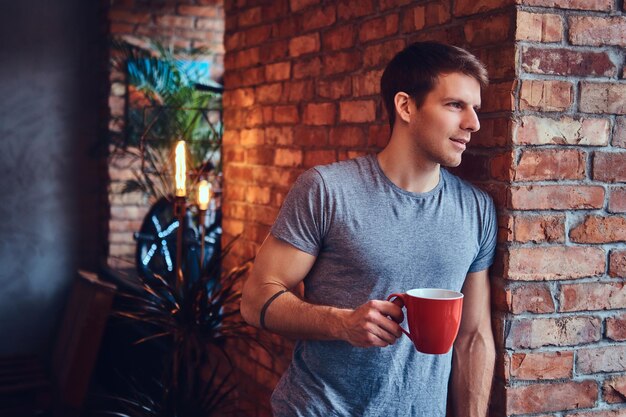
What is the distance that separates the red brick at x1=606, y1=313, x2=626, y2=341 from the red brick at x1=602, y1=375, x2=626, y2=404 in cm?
10

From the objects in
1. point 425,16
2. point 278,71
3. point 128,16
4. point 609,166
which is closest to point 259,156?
point 278,71

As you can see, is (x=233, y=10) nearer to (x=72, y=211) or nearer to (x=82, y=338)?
(x=82, y=338)

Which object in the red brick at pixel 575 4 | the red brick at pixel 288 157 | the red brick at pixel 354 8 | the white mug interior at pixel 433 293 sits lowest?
the white mug interior at pixel 433 293

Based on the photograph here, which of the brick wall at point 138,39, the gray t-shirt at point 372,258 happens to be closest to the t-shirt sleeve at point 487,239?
the gray t-shirt at point 372,258

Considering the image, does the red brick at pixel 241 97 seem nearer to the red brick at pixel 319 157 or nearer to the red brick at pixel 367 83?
the red brick at pixel 319 157

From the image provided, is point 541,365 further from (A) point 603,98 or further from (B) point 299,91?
(B) point 299,91

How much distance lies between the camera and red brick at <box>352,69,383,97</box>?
229cm

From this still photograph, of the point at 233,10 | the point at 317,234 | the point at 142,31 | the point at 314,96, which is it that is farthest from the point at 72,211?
the point at 317,234

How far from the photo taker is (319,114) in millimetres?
2592

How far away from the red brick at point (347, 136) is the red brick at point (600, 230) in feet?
2.48

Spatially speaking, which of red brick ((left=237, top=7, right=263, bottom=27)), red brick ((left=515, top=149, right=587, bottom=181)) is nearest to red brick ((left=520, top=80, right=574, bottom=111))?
red brick ((left=515, top=149, right=587, bottom=181))

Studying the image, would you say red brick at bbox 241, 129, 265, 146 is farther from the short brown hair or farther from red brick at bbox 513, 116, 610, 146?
red brick at bbox 513, 116, 610, 146

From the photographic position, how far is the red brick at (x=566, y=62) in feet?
5.77

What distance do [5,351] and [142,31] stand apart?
7.40ft
